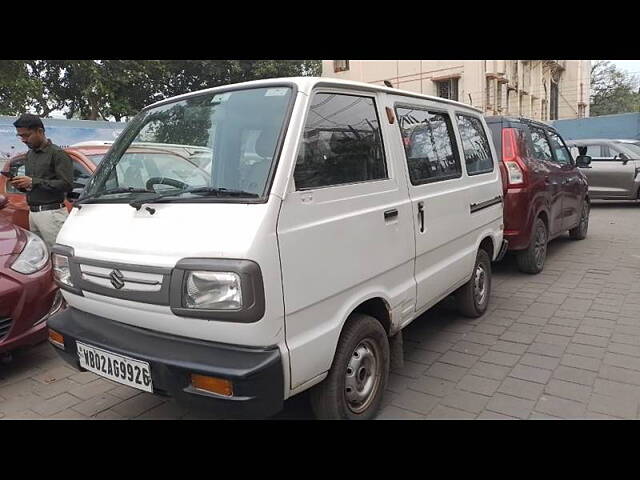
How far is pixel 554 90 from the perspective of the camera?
32156 millimetres

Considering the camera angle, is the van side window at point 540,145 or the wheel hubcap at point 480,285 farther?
the van side window at point 540,145

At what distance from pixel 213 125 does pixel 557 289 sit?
4.31 m

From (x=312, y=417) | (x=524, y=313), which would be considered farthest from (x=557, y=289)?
(x=312, y=417)

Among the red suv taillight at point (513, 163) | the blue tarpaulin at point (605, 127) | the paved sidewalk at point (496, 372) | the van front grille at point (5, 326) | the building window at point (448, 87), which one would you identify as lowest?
the paved sidewalk at point (496, 372)

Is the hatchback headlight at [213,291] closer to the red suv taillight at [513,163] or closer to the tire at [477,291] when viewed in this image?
the tire at [477,291]

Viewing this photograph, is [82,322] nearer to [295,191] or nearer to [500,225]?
[295,191]

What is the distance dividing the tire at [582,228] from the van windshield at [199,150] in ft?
21.9

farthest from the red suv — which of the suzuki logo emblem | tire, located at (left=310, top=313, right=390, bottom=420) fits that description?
the suzuki logo emblem

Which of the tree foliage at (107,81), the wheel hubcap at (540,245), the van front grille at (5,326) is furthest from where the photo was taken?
the tree foliage at (107,81)

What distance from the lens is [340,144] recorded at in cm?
254

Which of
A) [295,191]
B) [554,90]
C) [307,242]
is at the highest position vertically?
[554,90]

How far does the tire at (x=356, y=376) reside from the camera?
7.91ft

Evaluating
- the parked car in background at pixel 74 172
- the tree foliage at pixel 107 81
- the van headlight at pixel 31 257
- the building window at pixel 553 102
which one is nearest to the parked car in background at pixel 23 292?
the van headlight at pixel 31 257

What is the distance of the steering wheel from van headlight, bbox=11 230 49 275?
5.16 ft
